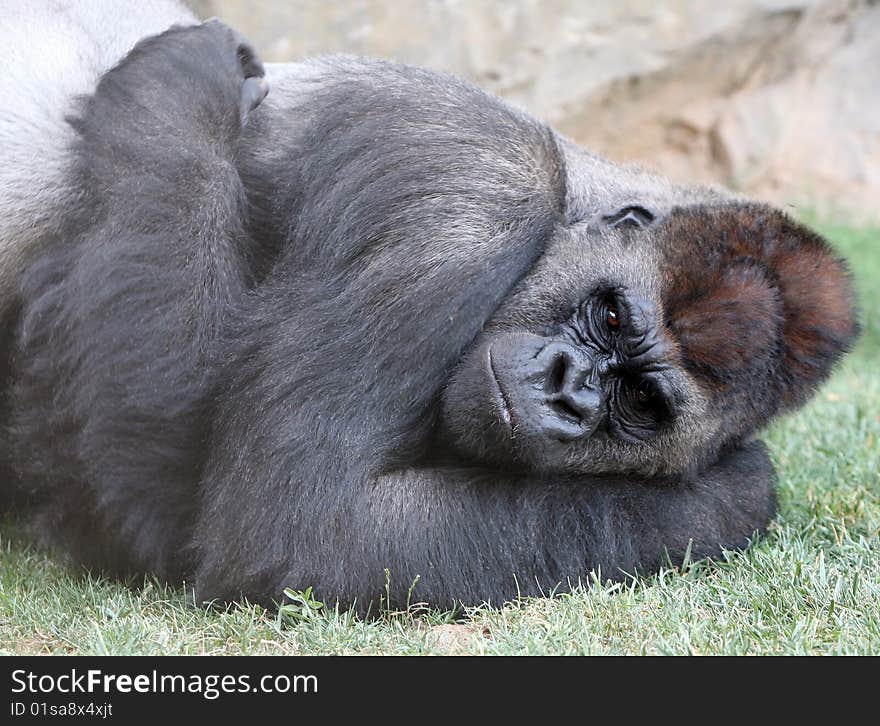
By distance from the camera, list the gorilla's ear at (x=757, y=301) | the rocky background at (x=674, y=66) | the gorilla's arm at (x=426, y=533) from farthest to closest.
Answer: the rocky background at (x=674, y=66), the gorilla's ear at (x=757, y=301), the gorilla's arm at (x=426, y=533)

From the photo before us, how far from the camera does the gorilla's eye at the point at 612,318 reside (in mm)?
3674

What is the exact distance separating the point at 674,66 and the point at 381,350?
7.60 m

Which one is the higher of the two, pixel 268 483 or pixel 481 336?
pixel 481 336

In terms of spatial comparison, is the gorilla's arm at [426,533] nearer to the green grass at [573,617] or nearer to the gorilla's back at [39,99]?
the green grass at [573,617]

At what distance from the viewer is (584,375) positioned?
3.54 m

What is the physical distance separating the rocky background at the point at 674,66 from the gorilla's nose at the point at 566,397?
5662 mm

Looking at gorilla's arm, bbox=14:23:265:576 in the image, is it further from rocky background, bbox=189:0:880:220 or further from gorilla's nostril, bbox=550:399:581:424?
rocky background, bbox=189:0:880:220

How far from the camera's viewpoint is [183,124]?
3674mm

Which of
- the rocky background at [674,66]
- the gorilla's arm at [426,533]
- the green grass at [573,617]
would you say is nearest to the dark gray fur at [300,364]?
the gorilla's arm at [426,533]

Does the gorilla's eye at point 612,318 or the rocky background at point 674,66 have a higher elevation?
the gorilla's eye at point 612,318

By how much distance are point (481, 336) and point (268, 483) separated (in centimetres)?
79

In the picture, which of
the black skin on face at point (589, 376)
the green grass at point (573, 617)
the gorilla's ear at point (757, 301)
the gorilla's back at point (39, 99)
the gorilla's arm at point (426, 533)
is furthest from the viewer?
the gorilla's back at point (39, 99)
